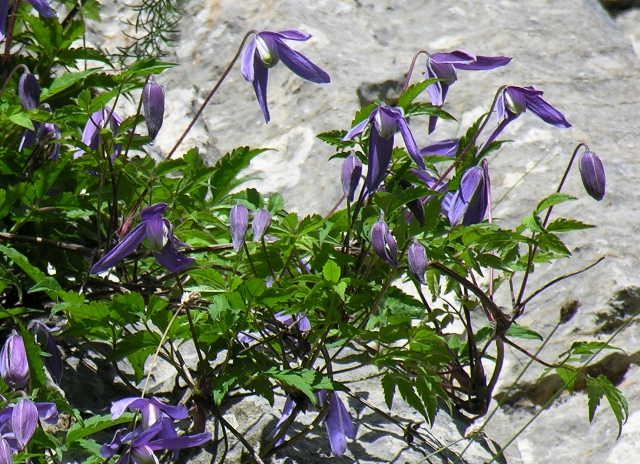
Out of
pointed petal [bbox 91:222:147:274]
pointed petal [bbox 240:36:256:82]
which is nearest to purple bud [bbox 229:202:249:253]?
pointed petal [bbox 91:222:147:274]

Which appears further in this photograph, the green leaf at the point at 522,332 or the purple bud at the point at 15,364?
the green leaf at the point at 522,332

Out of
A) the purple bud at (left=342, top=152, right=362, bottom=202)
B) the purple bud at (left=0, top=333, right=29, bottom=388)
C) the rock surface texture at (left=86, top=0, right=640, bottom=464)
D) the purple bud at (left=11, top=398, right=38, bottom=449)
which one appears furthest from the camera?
the rock surface texture at (left=86, top=0, right=640, bottom=464)

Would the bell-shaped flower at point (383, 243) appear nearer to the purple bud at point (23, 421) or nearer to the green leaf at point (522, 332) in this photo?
the green leaf at point (522, 332)

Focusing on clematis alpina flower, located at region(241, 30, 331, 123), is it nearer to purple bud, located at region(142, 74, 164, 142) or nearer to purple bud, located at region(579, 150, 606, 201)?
purple bud, located at region(142, 74, 164, 142)

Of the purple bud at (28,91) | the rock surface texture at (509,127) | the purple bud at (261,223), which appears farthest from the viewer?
the rock surface texture at (509,127)

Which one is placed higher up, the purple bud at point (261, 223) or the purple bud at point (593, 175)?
the purple bud at point (593, 175)

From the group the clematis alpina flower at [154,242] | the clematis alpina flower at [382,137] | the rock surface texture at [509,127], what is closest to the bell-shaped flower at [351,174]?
the clematis alpina flower at [382,137]

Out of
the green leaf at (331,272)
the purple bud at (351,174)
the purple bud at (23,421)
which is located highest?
the purple bud at (351,174)
